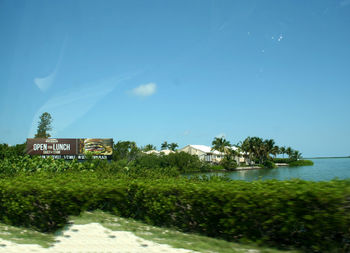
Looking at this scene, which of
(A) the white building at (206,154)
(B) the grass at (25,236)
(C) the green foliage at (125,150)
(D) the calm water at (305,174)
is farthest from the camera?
(A) the white building at (206,154)

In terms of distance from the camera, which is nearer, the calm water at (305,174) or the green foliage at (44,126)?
the calm water at (305,174)

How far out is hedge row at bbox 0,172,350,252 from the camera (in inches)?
183

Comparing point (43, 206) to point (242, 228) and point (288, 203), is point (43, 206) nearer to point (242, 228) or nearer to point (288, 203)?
point (242, 228)

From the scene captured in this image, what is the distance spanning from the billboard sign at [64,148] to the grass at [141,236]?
133 feet

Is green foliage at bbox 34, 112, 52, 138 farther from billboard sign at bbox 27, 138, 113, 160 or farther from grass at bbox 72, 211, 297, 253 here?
grass at bbox 72, 211, 297, 253

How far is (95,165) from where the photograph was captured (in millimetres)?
20219

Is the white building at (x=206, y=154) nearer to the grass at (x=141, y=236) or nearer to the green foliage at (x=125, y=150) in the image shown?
the green foliage at (x=125, y=150)

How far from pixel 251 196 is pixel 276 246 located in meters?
1.06

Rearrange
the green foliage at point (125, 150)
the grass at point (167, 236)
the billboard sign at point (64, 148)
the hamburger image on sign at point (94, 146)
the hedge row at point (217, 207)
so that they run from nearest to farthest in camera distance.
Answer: the hedge row at point (217, 207), the grass at point (167, 236), the billboard sign at point (64, 148), the hamburger image on sign at point (94, 146), the green foliage at point (125, 150)

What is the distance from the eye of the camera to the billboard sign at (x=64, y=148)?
4628 centimetres

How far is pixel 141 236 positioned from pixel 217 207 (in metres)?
1.81

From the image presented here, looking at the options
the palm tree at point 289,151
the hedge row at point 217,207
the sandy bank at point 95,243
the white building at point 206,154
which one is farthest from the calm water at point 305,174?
the palm tree at point 289,151

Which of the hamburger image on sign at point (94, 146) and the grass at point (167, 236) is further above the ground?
the hamburger image on sign at point (94, 146)

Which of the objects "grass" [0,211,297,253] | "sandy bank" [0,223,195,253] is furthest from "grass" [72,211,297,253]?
"sandy bank" [0,223,195,253]
